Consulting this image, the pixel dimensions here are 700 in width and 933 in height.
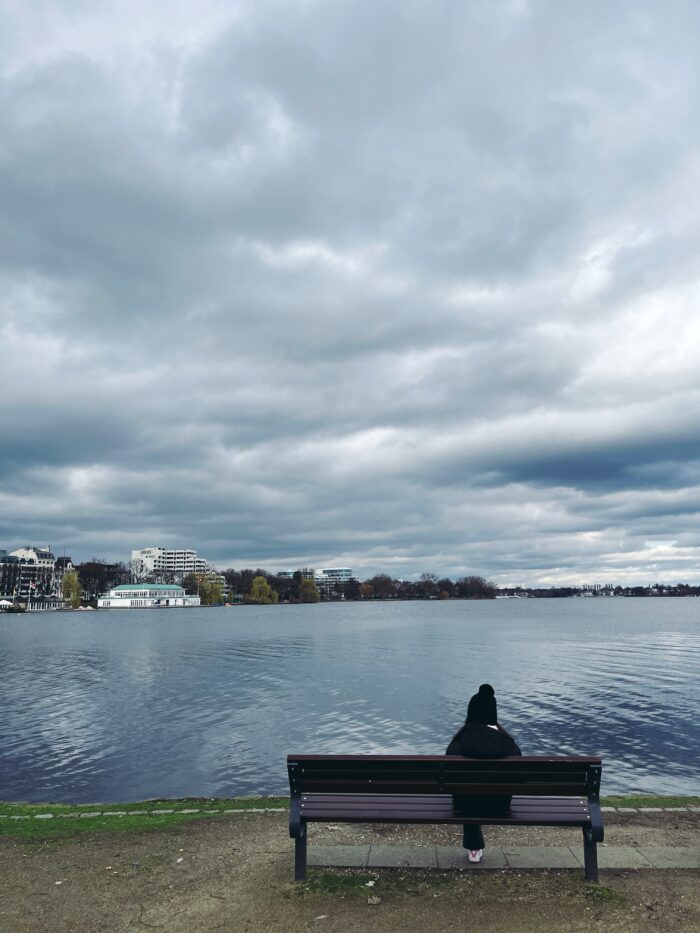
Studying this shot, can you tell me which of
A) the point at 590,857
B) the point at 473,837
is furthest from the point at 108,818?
the point at 590,857

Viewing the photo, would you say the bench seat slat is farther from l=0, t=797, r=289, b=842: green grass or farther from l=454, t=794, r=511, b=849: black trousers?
l=0, t=797, r=289, b=842: green grass

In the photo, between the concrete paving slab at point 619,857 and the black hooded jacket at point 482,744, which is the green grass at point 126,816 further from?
the black hooded jacket at point 482,744

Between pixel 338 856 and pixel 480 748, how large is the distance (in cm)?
254

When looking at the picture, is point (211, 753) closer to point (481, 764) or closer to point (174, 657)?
point (481, 764)

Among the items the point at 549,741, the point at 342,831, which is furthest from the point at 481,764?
the point at 549,741

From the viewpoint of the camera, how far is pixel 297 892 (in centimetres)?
814

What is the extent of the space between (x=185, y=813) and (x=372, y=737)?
1353 centimetres

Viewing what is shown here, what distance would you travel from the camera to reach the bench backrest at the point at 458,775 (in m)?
8.20

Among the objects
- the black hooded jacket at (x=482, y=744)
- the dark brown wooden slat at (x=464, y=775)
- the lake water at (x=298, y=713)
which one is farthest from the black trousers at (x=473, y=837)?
the lake water at (x=298, y=713)

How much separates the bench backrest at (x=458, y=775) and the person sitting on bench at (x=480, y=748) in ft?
1.11

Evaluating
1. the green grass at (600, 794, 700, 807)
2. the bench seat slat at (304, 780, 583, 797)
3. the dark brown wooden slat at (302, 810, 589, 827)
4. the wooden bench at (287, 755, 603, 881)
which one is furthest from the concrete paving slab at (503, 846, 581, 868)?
the green grass at (600, 794, 700, 807)

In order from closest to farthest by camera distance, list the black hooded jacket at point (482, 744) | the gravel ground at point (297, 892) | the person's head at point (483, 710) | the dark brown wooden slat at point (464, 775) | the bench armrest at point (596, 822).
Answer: the gravel ground at point (297, 892)
the bench armrest at point (596, 822)
the dark brown wooden slat at point (464, 775)
the black hooded jacket at point (482, 744)
the person's head at point (483, 710)

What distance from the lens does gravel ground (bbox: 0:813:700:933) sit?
7.35 m

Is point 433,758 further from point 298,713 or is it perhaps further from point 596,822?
point 298,713
